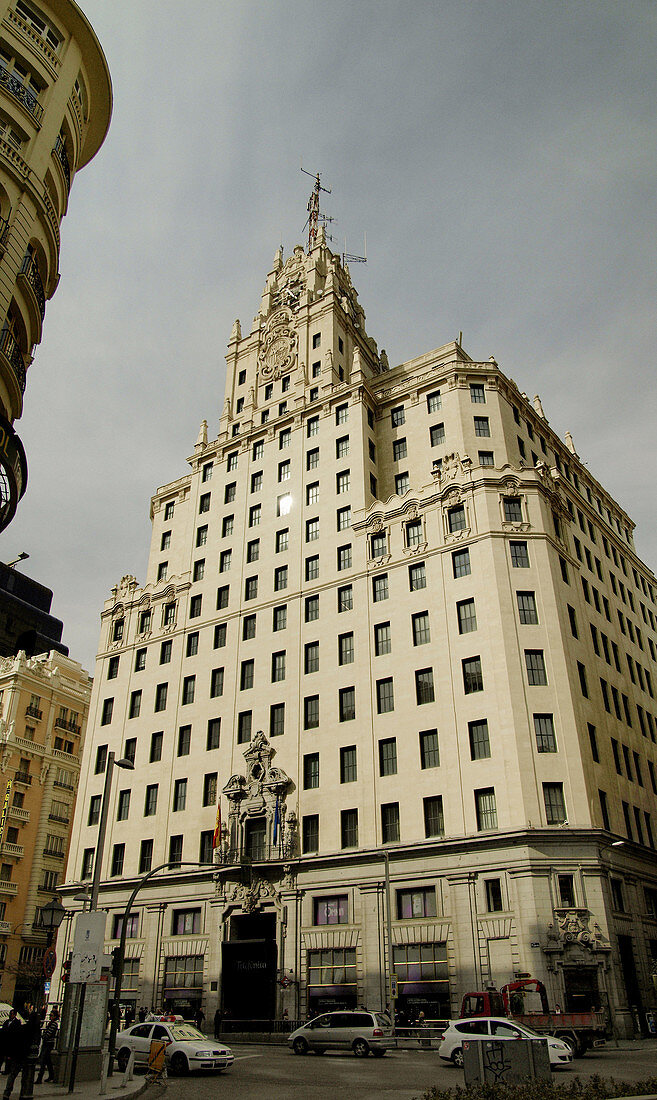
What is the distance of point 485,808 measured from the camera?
39.3 m

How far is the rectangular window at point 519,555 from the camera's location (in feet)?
147

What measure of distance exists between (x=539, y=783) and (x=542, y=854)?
3.37 meters

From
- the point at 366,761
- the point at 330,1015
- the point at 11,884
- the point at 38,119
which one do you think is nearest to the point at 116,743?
the point at 11,884

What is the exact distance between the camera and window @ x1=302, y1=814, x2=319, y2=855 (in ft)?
147

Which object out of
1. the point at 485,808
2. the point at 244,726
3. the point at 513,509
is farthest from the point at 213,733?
the point at 513,509

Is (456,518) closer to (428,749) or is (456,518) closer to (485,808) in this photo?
(428,749)

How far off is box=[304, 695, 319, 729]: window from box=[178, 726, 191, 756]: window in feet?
33.0

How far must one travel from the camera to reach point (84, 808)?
2224 inches

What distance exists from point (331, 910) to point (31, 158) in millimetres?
37884

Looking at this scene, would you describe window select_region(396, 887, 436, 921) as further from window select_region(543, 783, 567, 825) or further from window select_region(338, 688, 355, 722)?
window select_region(338, 688, 355, 722)

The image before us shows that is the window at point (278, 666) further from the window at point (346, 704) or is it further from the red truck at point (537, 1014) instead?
the red truck at point (537, 1014)

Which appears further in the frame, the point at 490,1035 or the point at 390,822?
the point at 390,822

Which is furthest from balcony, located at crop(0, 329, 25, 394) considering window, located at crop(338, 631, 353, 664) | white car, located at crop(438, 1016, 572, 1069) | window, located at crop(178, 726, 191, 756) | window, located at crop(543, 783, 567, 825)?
window, located at crop(178, 726, 191, 756)

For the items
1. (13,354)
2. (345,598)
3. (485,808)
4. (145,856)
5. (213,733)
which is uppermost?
(345,598)
